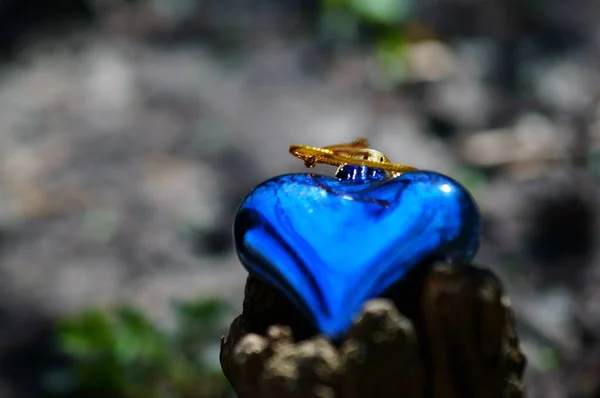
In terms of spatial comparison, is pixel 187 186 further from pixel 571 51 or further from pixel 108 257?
pixel 571 51

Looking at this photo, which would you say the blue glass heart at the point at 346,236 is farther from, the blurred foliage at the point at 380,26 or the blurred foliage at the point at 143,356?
the blurred foliage at the point at 380,26

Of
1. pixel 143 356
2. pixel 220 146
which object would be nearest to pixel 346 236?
pixel 143 356

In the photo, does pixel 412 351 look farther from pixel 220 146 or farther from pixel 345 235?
pixel 220 146

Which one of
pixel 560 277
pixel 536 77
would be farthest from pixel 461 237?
pixel 536 77

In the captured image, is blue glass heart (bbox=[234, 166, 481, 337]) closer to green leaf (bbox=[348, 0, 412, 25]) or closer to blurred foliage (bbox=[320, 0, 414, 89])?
blurred foliage (bbox=[320, 0, 414, 89])

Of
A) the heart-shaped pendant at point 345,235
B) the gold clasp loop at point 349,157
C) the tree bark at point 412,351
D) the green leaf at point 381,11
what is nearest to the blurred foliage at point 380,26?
the green leaf at point 381,11

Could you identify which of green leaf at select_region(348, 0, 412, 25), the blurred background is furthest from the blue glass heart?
green leaf at select_region(348, 0, 412, 25)
